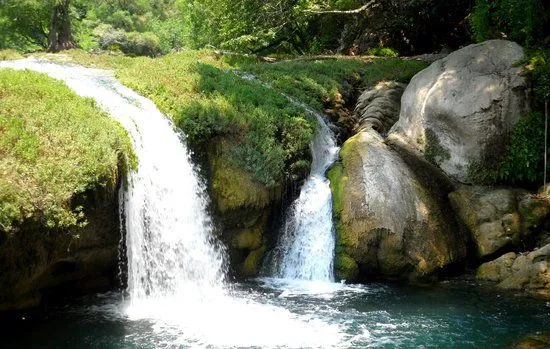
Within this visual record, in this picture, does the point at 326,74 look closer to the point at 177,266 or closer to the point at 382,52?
the point at 382,52

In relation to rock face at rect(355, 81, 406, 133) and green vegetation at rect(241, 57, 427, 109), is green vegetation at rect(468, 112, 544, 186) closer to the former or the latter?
rock face at rect(355, 81, 406, 133)

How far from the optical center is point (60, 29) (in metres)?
32.4

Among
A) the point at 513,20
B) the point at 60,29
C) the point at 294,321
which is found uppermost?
the point at 60,29

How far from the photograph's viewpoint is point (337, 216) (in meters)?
12.7

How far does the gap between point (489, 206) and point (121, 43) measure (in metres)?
29.1

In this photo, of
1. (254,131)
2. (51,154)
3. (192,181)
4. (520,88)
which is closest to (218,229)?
(192,181)

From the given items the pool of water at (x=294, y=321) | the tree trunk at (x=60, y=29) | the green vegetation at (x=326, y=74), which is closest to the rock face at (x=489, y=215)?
the pool of water at (x=294, y=321)

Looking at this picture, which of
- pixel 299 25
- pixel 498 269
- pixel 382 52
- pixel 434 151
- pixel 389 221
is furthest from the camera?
pixel 299 25

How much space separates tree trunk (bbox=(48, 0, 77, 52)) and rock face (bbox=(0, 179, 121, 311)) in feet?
80.0

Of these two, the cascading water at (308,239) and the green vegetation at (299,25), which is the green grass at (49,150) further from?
the green vegetation at (299,25)

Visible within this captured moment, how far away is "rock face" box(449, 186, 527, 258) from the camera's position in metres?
12.5

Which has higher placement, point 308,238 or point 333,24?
point 333,24

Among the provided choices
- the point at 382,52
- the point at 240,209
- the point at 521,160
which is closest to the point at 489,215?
the point at 521,160

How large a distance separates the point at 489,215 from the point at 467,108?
2.83 m
